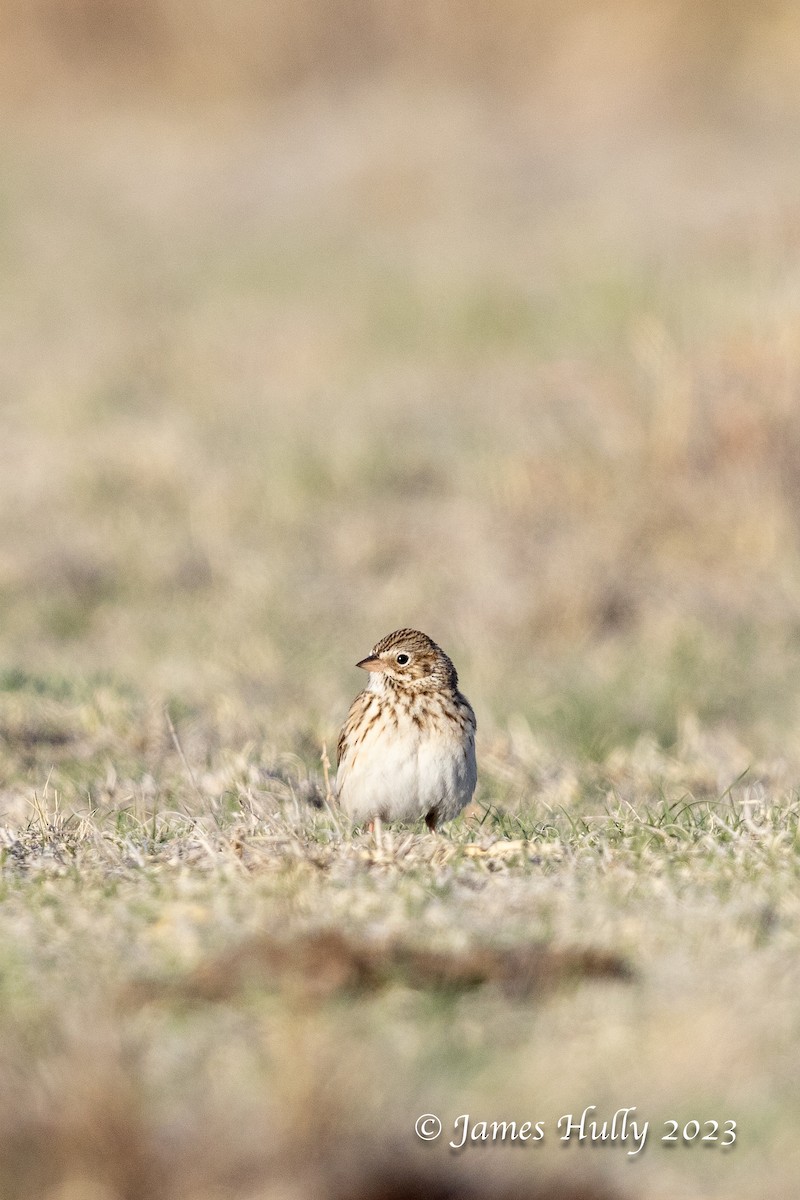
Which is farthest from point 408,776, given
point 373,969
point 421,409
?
point 421,409

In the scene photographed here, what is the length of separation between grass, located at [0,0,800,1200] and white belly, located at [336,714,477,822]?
5.5 inches

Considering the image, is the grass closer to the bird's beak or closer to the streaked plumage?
the streaked plumage

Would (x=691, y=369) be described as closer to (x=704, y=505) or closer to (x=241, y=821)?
(x=704, y=505)

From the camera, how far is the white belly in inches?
215

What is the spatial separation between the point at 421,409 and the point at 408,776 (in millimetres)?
8655

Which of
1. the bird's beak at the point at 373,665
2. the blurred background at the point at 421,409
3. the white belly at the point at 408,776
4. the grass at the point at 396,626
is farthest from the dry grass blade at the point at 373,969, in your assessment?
the blurred background at the point at 421,409

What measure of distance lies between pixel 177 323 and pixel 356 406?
3.95 meters

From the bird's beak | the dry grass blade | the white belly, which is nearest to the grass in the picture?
the dry grass blade

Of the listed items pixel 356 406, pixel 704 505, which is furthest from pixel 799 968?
pixel 356 406

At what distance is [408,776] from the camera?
5.46 m

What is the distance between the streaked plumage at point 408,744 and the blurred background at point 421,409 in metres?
2.26

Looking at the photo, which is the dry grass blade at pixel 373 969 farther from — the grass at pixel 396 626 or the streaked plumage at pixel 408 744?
the streaked plumage at pixel 408 744

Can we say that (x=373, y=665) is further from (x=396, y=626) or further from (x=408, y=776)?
(x=396, y=626)

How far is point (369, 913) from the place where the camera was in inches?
166
